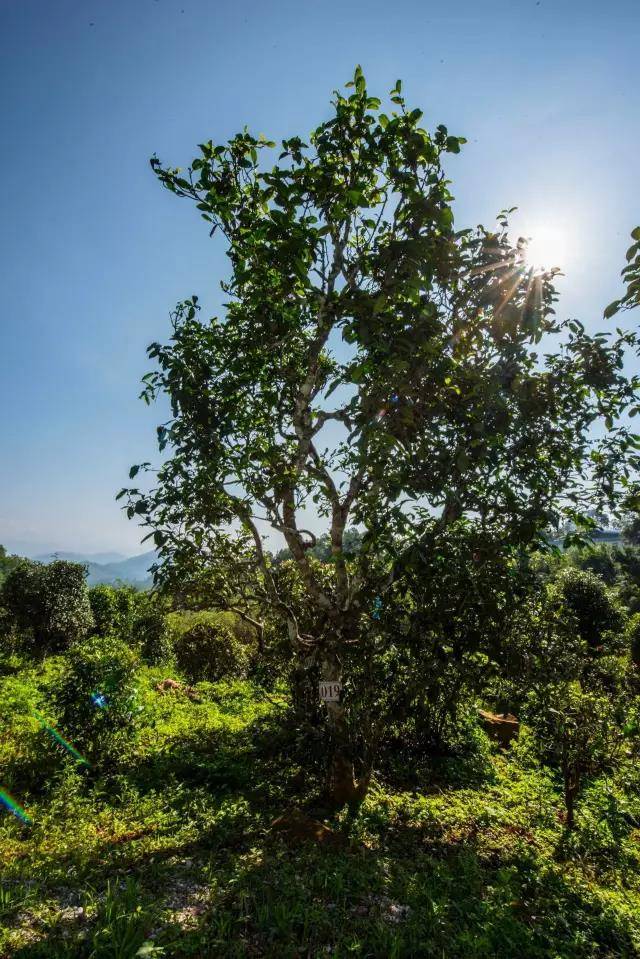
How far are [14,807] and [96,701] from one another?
5.13 ft

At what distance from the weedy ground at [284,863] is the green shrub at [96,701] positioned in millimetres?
376

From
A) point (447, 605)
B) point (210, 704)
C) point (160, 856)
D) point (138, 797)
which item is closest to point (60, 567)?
point (210, 704)

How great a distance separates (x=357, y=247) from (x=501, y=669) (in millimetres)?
6058

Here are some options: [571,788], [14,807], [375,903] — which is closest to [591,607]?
[571,788]

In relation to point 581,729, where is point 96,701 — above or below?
above

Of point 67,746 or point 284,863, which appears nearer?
point 284,863

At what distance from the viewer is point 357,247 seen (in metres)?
5.97

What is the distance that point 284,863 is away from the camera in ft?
15.3

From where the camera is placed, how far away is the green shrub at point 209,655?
14.5 meters

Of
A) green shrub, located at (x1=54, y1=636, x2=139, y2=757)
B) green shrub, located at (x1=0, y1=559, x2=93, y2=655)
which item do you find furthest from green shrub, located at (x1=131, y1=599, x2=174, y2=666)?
green shrub, located at (x1=54, y1=636, x2=139, y2=757)

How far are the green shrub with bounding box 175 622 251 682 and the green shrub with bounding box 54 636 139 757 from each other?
7.10 meters

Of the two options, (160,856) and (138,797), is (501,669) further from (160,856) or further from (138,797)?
(138,797)

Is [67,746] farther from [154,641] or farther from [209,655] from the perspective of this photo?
[154,641]

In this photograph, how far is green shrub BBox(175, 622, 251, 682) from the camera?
14539 millimetres
